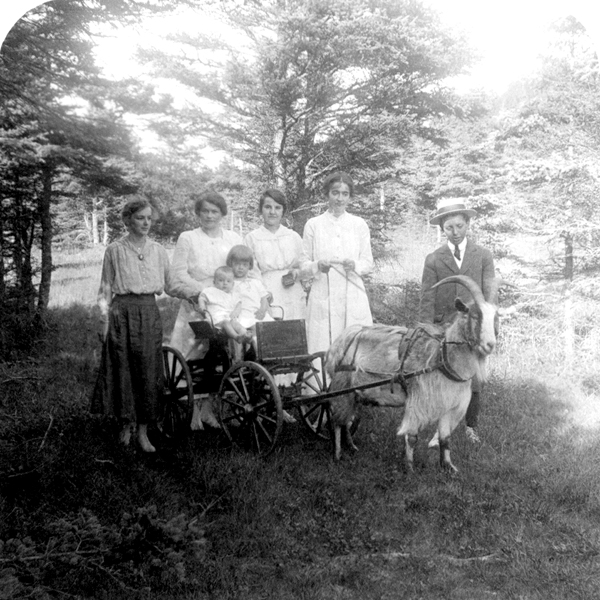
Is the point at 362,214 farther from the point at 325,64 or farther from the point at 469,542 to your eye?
the point at 469,542

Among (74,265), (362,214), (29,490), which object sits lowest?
(29,490)

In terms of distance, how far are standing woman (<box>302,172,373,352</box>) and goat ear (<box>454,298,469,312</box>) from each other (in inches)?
30.2

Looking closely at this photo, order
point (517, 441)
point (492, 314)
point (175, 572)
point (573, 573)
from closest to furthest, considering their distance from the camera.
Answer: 1. point (175, 572)
2. point (573, 573)
3. point (492, 314)
4. point (517, 441)

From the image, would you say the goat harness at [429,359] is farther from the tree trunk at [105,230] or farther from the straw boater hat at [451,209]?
the tree trunk at [105,230]

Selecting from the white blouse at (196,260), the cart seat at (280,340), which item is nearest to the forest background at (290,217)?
→ the white blouse at (196,260)

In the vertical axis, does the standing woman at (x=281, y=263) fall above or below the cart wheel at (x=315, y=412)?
above

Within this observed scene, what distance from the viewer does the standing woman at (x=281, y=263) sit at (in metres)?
4.95

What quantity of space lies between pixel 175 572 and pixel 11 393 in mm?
1346

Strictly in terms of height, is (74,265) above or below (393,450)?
above

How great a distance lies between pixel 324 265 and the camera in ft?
16.4

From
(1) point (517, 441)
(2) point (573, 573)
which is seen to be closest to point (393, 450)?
(1) point (517, 441)

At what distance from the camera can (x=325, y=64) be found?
10.4ft

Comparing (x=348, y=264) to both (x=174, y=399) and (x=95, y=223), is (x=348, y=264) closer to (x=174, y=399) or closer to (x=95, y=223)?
(x=174, y=399)

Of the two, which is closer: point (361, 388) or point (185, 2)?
point (185, 2)
